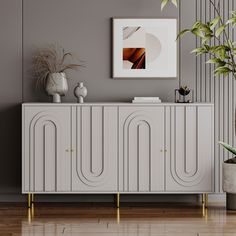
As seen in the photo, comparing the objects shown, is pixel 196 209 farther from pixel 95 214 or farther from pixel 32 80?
pixel 32 80

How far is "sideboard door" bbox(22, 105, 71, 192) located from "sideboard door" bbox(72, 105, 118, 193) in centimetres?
7

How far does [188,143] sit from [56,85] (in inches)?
48.7

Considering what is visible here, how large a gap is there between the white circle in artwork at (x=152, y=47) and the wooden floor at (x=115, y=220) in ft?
4.31

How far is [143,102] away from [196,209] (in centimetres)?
101

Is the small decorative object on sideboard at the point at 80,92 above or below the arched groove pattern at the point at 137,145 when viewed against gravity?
above

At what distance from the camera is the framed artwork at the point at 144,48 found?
5.63 m

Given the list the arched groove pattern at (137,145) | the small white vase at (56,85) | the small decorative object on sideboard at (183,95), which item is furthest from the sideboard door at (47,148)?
the small decorative object on sideboard at (183,95)

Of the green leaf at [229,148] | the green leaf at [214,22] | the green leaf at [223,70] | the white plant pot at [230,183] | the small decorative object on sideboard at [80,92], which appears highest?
the green leaf at [214,22]

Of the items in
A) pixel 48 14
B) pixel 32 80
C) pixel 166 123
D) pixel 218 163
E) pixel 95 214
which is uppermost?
pixel 48 14

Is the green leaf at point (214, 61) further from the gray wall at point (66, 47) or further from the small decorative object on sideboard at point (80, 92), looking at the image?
the small decorative object on sideboard at point (80, 92)

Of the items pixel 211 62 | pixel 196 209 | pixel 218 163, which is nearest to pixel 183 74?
pixel 211 62

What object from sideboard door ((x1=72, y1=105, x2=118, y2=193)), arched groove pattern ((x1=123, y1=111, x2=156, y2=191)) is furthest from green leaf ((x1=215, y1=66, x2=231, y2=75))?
sideboard door ((x1=72, y1=105, x2=118, y2=193))

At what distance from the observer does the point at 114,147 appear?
5309 mm

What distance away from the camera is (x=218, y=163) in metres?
5.68
